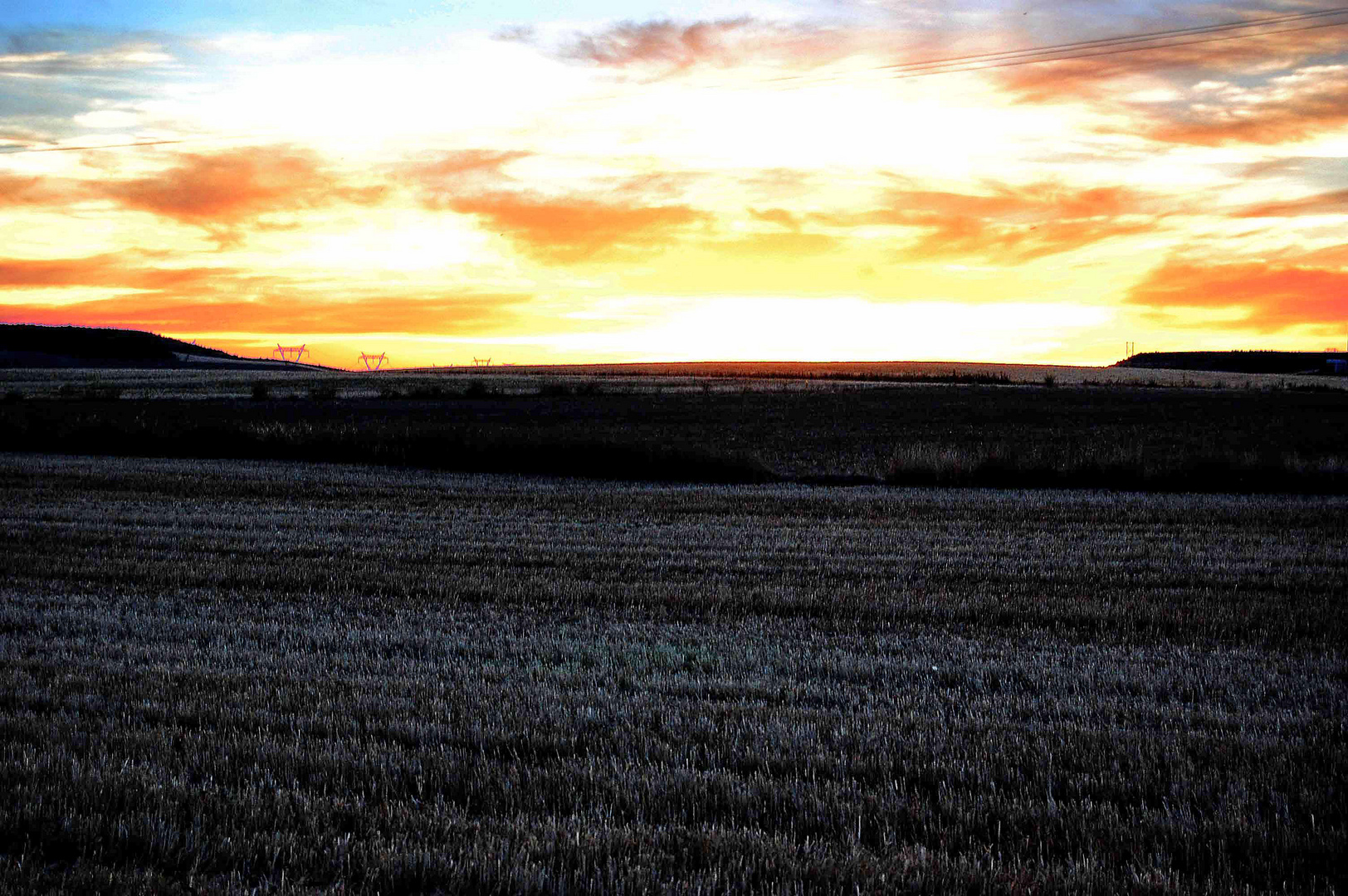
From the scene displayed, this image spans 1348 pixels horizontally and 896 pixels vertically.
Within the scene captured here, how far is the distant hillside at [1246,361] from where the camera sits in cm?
13702

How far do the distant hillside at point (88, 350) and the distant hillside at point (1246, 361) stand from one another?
406ft

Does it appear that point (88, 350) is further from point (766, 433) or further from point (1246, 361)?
point (1246, 361)

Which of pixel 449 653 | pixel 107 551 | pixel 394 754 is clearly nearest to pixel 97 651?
pixel 449 653

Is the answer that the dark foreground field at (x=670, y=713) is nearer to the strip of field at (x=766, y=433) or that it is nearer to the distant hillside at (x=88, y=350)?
the strip of field at (x=766, y=433)

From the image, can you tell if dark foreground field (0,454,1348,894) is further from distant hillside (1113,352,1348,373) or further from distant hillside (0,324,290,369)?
distant hillside (1113,352,1348,373)

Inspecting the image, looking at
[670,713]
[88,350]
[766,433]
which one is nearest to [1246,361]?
[766,433]

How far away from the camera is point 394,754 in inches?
248

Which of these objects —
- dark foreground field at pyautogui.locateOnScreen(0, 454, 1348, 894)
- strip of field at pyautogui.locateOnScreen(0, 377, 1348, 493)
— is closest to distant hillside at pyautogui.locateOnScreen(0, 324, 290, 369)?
strip of field at pyautogui.locateOnScreen(0, 377, 1348, 493)

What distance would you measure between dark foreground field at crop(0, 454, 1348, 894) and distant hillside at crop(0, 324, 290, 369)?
122179mm

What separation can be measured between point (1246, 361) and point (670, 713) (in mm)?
157165

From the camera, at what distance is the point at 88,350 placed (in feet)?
442

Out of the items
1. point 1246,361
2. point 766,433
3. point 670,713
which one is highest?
point 1246,361

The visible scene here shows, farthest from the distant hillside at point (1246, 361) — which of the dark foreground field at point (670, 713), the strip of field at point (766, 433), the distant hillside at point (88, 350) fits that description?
the dark foreground field at point (670, 713)

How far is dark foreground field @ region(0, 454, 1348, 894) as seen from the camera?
4.91m
